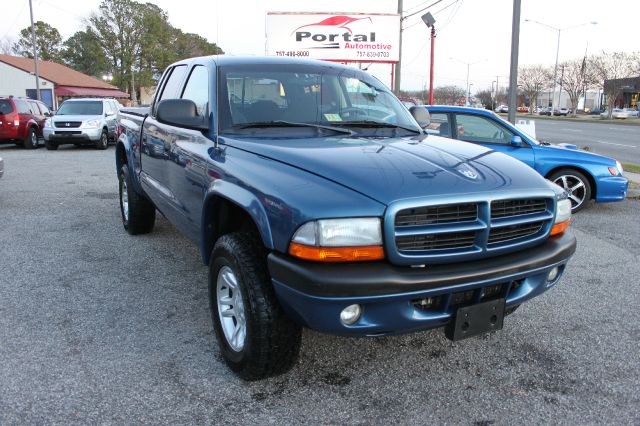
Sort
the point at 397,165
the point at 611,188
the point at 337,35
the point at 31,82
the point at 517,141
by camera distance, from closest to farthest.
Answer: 1. the point at 397,165
2. the point at 611,188
3. the point at 517,141
4. the point at 337,35
5. the point at 31,82

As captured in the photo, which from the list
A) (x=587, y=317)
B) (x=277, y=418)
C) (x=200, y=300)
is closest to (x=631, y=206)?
(x=587, y=317)

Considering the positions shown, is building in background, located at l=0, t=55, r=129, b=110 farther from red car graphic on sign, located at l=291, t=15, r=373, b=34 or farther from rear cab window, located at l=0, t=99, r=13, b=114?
red car graphic on sign, located at l=291, t=15, r=373, b=34

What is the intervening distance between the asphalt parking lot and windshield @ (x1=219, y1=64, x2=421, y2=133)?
147 centimetres

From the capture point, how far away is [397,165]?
9.22 feet

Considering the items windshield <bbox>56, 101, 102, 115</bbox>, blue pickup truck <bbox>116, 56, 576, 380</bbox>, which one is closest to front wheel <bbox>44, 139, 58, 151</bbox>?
windshield <bbox>56, 101, 102, 115</bbox>

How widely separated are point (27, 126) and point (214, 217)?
16.6 meters

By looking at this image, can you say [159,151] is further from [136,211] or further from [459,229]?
[459,229]

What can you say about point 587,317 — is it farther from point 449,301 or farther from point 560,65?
point 560,65

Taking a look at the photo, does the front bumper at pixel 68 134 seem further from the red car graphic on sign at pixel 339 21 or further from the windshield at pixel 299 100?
the windshield at pixel 299 100

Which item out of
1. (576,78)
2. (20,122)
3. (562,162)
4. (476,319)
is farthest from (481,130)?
(576,78)

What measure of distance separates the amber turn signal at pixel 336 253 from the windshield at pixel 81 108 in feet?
56.3

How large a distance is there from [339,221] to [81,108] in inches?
690

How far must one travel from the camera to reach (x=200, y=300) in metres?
4.27

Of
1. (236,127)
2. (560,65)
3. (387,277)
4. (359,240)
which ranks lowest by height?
(387,277)
